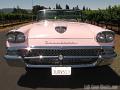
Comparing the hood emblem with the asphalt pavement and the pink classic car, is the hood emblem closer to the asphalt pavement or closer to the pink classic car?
the pink classic car

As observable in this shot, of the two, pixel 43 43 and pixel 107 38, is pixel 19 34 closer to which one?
pixel 43 43

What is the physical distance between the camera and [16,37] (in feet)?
16.6

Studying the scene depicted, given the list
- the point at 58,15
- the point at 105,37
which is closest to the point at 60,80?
the point at 105,37

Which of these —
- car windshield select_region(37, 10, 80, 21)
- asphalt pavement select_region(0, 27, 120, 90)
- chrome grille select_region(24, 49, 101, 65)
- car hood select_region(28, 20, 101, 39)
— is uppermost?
car windshield select_region(37, 10, 80, 21)

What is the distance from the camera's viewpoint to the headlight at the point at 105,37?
5.07 metres

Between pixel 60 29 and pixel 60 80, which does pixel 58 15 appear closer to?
pixel 60 29

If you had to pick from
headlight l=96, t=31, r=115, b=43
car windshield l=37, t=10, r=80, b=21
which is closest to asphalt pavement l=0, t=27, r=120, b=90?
headlight l=96, t=31, r=115, b=43

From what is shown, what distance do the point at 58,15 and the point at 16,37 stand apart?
2.55 metres

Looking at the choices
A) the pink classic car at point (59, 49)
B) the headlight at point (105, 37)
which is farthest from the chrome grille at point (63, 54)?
the headlight at point (105, 37)

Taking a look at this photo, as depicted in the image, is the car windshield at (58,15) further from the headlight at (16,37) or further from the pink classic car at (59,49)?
the headlight at (16,37)

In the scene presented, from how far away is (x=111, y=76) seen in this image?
6.00 metres

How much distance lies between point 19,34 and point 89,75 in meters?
1.90

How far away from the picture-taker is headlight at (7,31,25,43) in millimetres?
5000

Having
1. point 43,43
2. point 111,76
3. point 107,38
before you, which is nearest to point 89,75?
point 111,76
